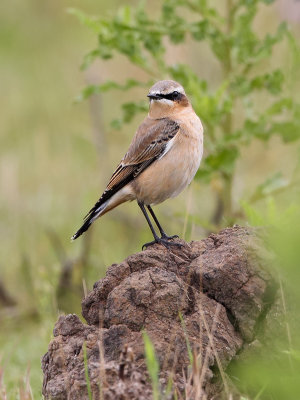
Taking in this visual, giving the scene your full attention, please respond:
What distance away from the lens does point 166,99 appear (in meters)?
6.52

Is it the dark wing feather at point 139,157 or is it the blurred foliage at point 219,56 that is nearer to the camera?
the dark wing feather at point 139,157

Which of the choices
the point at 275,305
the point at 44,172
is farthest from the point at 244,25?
the point at 44,172

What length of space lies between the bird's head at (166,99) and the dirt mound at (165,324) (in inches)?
78.8

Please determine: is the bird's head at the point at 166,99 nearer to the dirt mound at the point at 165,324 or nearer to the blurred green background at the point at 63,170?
the blurred green background at the point at 63,170

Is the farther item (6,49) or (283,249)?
(6,49)

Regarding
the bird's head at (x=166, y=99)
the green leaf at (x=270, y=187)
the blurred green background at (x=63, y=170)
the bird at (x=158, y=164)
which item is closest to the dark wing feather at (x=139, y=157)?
the bird at (x=158, y=164)

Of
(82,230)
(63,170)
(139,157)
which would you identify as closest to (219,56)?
(139,157)

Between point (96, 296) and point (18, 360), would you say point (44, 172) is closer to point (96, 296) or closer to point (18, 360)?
point (18, 360)

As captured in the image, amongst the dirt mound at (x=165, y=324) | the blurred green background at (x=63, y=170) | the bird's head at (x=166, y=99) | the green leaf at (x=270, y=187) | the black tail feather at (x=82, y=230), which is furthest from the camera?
the blurred green background at (x=63, y=170)

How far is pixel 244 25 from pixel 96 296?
4.09 m

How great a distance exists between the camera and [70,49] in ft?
53.7

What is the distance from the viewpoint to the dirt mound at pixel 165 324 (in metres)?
4.04

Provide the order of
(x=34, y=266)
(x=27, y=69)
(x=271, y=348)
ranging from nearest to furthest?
(x=271, y=348), (x=34, y=266), (x=27, y=69)

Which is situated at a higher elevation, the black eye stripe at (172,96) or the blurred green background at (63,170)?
the blurred green background at (63,170)
